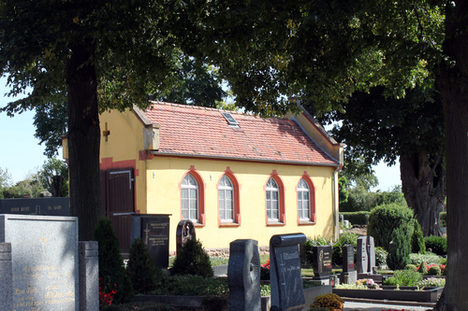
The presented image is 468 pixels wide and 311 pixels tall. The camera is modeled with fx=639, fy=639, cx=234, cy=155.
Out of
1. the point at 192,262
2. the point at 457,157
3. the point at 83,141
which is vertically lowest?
the point at 192,262

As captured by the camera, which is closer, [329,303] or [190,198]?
[329,303]

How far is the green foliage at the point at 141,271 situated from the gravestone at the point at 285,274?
3458mm

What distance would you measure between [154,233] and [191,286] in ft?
12.2

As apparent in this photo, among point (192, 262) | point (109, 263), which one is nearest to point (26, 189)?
point (192, 262)

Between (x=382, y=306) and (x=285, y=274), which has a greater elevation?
(x=285, y=274)

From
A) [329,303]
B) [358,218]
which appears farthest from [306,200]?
[358,218]

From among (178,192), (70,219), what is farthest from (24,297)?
(178,192)

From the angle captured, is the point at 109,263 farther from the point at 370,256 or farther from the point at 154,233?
the point at 370,256

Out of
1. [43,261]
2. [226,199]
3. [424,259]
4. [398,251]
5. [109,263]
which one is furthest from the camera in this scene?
[226,199]

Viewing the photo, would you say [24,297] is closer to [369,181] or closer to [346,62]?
[346,62]

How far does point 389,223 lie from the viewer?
22969 mm

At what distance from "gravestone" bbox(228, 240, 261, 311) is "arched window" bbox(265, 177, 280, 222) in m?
17.4

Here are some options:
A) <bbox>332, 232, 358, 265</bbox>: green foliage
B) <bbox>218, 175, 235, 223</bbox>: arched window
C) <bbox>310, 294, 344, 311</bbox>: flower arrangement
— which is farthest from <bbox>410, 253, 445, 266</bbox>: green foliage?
<bbox>310, 294, 344, 311</bbox>: flower arrangement

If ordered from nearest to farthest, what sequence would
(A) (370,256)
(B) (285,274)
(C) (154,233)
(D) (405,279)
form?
1. (B) (285,274)
2. (D) (405,279)
3. (C) (154,233)
4. (A) (370,256)
